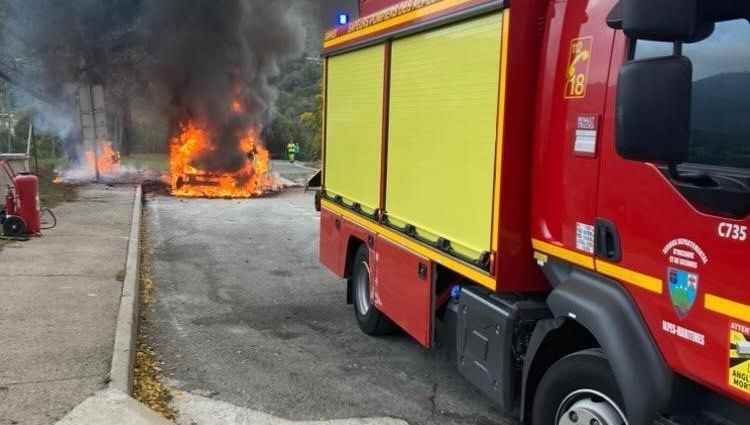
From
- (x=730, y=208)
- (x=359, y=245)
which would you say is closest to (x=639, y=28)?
(x=730, y=208)

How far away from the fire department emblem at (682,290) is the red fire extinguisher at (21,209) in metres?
9.46

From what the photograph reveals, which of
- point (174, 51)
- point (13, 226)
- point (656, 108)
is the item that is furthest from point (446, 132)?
point (174, 51)

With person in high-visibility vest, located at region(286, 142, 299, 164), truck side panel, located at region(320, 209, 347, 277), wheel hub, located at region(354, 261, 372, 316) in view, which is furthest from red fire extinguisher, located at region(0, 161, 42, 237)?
person in high-visibility vest, located at region(286, 142, 299, 164)

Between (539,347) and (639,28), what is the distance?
1.78 m

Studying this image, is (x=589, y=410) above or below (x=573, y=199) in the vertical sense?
below

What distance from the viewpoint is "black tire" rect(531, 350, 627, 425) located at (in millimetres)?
2896

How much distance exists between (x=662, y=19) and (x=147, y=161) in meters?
29.5

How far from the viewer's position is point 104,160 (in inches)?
877

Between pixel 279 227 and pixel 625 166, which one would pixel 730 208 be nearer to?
pixel 625 166

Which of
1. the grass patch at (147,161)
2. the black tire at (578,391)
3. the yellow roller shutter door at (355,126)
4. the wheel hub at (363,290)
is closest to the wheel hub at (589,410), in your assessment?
the black tire at (578,391)

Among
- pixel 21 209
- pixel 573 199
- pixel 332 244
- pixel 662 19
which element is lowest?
pixel 21 209

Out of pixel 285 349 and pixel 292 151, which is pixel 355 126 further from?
pixel 292 151

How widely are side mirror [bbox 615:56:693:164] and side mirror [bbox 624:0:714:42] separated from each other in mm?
79

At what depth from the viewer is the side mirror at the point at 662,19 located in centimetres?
211
